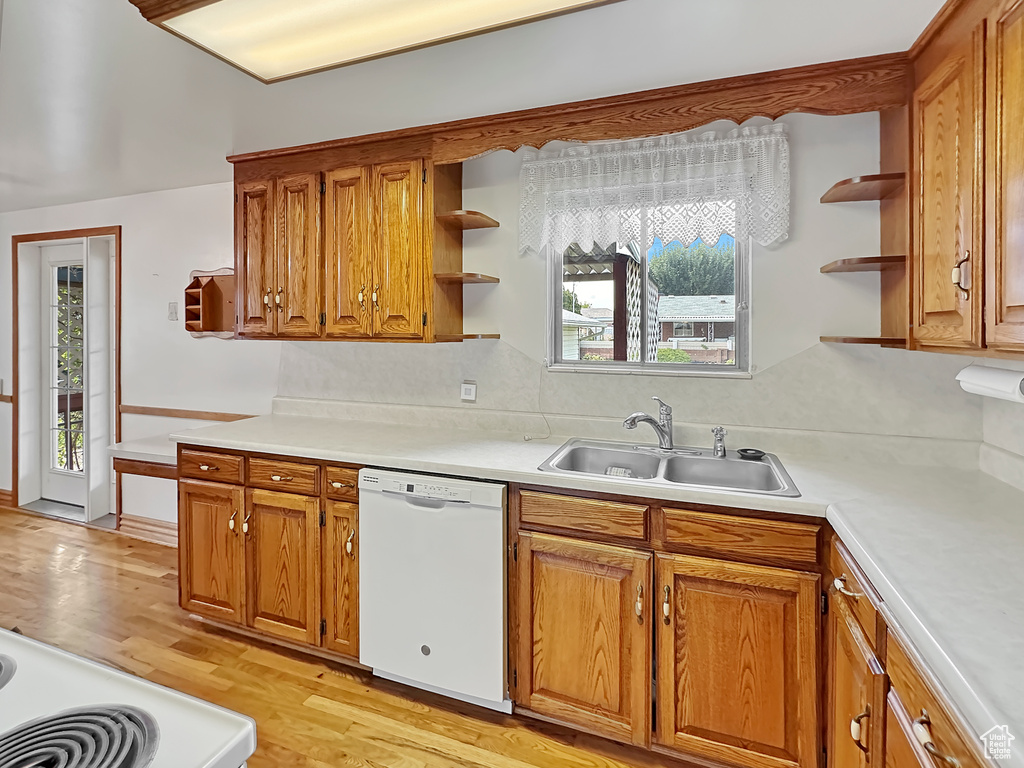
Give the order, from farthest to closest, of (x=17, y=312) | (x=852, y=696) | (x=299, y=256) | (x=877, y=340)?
(x=17, y=312)
(x=299, y=256)
(x=877, y=340)
(x=852, y=696)

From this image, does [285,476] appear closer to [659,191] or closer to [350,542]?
[350,542]

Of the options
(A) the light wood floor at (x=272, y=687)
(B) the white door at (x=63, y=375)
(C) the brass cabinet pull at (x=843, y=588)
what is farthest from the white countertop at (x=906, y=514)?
(B) the white door at (x=63, y=375)

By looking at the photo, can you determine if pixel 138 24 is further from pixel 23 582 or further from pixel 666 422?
pixel 23 582

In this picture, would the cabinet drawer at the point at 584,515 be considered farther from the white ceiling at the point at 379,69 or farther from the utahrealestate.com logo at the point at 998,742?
the white ceiling at the point at 379,69

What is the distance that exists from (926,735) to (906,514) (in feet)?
2.30

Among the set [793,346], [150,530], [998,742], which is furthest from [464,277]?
[150,530]

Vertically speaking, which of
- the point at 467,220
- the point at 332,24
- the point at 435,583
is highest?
the point at 332,24

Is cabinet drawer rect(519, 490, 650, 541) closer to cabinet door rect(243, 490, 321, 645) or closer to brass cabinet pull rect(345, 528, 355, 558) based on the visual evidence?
brass cabinet pull rect(345, 528, 355, 558)

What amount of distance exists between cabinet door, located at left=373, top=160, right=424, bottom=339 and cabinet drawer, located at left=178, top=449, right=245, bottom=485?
86 cm

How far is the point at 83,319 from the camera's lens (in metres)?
4.23

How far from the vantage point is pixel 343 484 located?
231 centimetres

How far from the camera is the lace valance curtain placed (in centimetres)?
227

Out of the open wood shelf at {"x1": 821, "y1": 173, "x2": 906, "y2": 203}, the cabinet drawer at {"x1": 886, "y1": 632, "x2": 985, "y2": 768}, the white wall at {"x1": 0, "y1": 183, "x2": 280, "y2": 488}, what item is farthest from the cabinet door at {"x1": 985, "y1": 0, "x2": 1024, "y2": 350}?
the white wall at {"x1": 0, "y1": 183, "x2": 280, "y2": 488}

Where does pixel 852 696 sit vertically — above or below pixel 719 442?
below
